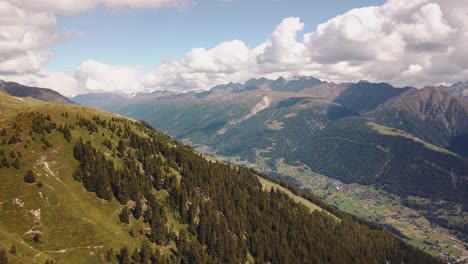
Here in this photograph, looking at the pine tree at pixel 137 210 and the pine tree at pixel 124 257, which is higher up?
the pine tree at pixel 137 210

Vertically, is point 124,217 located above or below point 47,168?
below

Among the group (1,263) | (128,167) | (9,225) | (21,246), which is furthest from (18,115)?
(1,263)

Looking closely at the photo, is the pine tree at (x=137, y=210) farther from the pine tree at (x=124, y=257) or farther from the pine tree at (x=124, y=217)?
the pine tree at (x=124, y=257)

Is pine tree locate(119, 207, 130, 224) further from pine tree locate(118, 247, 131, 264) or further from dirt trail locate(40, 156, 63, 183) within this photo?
dirt trail locate(40, 156, 63, 183)

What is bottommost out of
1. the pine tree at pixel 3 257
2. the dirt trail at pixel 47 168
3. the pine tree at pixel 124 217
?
the pine tree at pixel 124 217

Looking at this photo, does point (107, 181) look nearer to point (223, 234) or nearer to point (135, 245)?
point (135, 245)

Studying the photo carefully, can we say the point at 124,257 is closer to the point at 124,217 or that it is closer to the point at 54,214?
the point at 124,217

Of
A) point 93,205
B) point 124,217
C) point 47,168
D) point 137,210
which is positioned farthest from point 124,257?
point 47,168

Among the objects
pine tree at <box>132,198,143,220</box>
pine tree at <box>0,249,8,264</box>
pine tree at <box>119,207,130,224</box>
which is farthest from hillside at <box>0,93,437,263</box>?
pine tree at <box>0,249,8,264</box>

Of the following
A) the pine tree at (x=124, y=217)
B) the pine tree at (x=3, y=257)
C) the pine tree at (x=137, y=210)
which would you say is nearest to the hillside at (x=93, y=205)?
the pine tree at (x=124, y=217)
